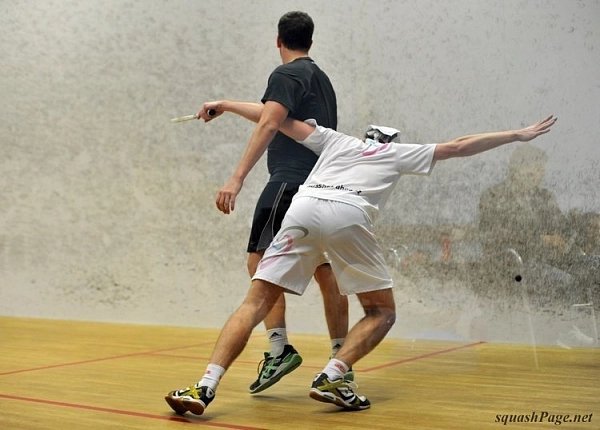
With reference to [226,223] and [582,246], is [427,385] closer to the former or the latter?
[582,246]

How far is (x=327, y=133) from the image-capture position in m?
2.25

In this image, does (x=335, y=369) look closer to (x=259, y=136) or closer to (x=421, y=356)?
(x=259, y=136)

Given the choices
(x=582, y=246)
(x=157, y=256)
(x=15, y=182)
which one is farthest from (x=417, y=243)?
(x=15, y=182)

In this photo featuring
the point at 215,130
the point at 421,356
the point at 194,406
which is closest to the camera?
the point at 194,406

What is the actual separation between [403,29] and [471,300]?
1.31 metres

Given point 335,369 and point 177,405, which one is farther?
point 335,369

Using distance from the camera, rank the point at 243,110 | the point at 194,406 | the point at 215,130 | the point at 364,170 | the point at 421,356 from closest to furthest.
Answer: the point at 194,406 < the point at 364,170 < the point at 243,110 < the point at 421,356 < the point at 215,130

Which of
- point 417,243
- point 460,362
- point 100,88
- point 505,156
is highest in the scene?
point 100,88

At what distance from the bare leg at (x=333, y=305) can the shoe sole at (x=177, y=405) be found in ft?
1.95

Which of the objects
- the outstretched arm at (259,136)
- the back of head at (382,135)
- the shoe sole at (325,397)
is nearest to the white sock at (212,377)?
the shoe sole at (325,397)

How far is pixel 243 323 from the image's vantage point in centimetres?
201

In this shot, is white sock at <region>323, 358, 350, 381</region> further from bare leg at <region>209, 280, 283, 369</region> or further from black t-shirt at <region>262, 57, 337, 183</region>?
black t-shirt at <region>262, 57, 337, 183</region>

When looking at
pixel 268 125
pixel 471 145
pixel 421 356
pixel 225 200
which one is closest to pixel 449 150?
pixel 471 145

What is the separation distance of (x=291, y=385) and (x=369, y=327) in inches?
19.5
